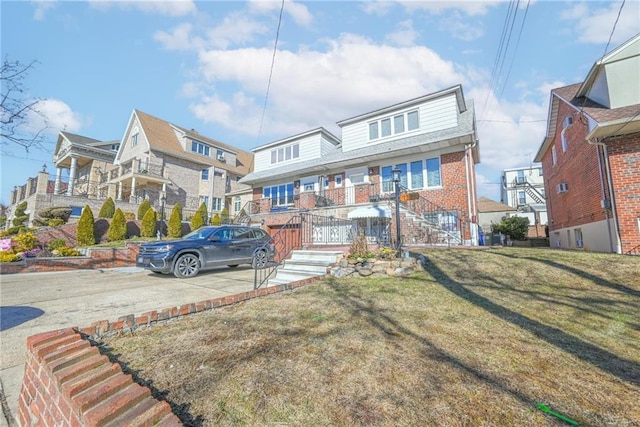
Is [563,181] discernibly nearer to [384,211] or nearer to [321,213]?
[384,211]

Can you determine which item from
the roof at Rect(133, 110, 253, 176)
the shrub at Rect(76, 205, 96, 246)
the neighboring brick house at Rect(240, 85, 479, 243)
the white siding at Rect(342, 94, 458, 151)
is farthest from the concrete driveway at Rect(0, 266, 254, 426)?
the roof at Rect(133, 110, 253, 176)

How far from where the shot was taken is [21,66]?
7.12 meters

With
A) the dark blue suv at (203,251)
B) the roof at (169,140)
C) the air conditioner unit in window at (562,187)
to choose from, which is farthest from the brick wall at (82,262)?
the air conditioner unit in window at (562,187)

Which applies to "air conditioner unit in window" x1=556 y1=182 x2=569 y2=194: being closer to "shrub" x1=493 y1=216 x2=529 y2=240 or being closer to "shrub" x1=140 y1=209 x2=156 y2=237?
"shrub" x1=493 y1=216 x2=529 y2=240

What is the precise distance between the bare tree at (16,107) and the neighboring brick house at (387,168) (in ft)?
33.6

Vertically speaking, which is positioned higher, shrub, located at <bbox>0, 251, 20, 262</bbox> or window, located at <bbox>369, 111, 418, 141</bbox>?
window, located at <bbox>369, 111, 418, 141</bbox>

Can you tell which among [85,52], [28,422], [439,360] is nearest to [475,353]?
[439,360]

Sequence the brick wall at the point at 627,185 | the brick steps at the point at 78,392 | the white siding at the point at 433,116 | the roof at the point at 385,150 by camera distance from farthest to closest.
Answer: the white siding at the point at 433,116 < the roof at the point at 385,150 < the brick wall at the point at 627,185 < the brick steps at the point at 78,392

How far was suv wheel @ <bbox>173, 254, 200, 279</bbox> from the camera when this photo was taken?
817 cm

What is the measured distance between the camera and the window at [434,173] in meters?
12.9

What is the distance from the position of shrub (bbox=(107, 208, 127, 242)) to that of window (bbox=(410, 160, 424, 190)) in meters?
17.5

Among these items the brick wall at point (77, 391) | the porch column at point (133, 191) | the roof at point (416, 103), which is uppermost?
the roof at point (416, 103)

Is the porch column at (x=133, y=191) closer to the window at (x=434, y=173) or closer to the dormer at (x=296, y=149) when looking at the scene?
the dormer at (x=296, y=149)

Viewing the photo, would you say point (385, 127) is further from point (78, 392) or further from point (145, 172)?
point (145, 172)
